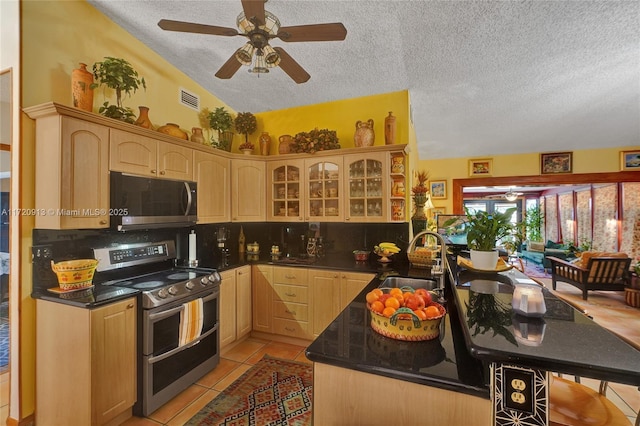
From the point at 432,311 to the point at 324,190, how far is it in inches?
87.1

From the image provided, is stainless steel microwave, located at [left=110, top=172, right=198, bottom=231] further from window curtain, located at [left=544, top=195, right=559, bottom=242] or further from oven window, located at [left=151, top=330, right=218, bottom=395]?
window curtain, located at [left=544, top=195, right=559, bottom=242]

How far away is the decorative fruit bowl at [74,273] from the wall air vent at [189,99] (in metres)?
1.90

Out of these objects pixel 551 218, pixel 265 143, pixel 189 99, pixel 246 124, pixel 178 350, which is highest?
pixel 189 99

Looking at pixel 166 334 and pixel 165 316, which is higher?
pixel 165 316

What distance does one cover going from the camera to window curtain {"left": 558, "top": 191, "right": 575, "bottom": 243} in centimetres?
859

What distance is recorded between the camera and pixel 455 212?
6102mm

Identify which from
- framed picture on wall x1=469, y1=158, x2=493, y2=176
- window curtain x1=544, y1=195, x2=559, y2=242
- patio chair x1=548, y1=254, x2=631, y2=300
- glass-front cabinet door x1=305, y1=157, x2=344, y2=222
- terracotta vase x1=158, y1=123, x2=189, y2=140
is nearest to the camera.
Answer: terracotta vase x1=158, y1=123, x2=189, y2=140

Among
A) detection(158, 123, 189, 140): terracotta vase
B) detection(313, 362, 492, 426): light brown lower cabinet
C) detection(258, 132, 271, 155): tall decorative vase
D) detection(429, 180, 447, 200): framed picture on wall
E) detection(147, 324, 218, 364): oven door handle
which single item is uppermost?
detection(258, 132, 271, 155): tall decorative vase

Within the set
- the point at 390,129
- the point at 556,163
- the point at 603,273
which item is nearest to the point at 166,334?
the point at 390,129

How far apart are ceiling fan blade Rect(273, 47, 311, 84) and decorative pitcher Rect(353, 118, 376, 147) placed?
1.05 meters

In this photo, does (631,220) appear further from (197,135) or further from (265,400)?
(197,135)

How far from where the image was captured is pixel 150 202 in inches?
91.2

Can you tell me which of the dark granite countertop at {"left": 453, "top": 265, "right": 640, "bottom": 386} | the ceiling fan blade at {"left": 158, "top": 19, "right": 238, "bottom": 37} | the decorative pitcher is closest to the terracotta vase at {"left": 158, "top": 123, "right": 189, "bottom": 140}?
the ceiling fan blade at {"left": 158, "top": 19, "right": 238, "bottom": 37}

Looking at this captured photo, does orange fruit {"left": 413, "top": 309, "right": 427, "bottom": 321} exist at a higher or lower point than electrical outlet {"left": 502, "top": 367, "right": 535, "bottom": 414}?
higher
